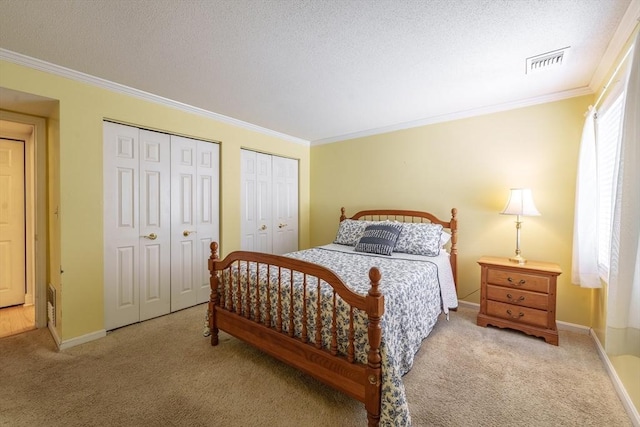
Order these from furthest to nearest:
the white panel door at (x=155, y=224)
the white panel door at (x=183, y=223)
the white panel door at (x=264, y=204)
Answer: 1. the white panel door at (x=264, y=204)
2. the white panel door at (x=183, y=223)
3. the white panel door at (x=155, y=224)

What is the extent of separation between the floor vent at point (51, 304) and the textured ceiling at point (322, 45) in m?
2.05

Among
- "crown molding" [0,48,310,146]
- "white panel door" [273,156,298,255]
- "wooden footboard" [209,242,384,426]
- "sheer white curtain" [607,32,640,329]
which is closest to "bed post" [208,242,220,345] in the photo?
"wooden footboard" [209,242,384,426]

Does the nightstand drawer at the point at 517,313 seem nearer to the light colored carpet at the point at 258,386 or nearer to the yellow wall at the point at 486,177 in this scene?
the light colored carpet at the point at 258,386

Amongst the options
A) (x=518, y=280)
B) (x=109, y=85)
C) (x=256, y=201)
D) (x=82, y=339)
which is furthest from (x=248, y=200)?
(x=518, y=280)

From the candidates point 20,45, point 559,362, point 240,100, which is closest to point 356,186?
point 240,100

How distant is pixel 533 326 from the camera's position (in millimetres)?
2523

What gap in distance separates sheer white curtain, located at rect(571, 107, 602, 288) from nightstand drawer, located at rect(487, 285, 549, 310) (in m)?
0.31

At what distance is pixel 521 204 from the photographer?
2678 mm

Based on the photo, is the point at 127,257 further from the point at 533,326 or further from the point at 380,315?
the point at 533,326

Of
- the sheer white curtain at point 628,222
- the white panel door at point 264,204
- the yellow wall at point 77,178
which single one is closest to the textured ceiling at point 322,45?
the yellow wall at point 77,178

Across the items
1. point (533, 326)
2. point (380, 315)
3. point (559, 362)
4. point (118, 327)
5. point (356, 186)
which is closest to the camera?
point (380, 315)

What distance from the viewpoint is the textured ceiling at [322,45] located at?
1.61m

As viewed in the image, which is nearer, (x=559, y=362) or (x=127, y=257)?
(x=559, y=362)

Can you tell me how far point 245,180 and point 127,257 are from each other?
1679 mm
